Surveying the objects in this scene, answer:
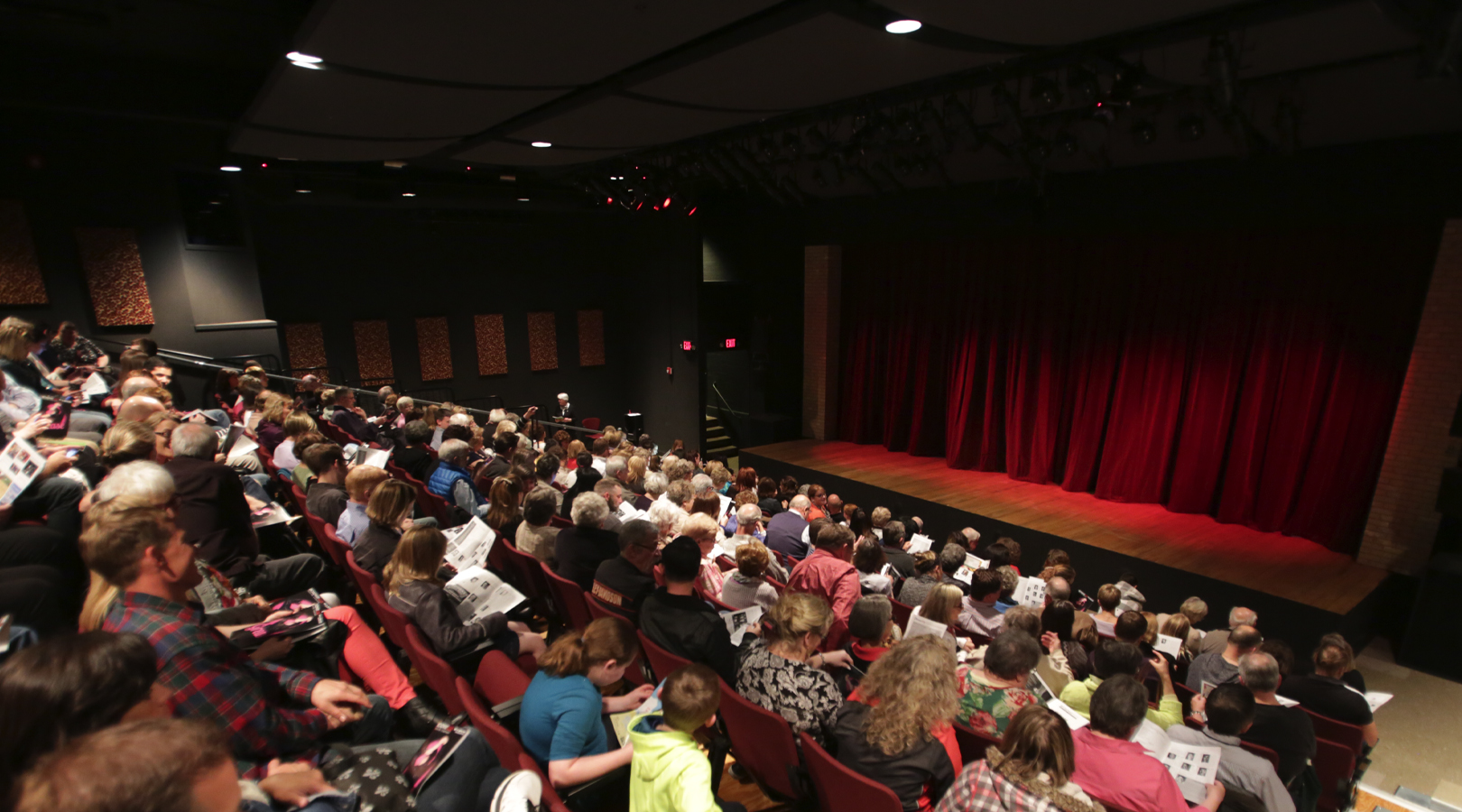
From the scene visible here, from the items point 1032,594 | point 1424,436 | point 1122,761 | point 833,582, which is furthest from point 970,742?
point 1424,436

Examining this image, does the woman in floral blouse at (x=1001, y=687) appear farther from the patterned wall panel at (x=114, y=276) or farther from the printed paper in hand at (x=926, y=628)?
the patterned wall panel at (x=114, y=276)

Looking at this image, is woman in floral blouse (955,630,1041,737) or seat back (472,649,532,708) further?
woman in floral blouse (955,630,1041,737)

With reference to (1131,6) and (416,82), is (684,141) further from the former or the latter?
(1131,6)

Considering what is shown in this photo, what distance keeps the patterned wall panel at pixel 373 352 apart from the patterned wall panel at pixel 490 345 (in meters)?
1.50

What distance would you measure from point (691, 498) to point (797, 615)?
2.40m

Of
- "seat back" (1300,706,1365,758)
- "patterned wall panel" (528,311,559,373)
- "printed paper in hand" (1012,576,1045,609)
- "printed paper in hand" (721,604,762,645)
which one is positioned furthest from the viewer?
"patterned wall panel" (528,311,559,373)

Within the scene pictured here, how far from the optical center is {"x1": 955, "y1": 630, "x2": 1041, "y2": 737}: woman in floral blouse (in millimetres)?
2527

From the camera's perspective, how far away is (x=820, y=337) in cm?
1077

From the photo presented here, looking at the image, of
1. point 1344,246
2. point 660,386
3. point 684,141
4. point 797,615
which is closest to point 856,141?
point 684,141

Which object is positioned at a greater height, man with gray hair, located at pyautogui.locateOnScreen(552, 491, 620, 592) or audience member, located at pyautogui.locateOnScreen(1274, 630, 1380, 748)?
man with gray hair, located at pyautogui.locateOnScreen(552, 491, 620, 592)

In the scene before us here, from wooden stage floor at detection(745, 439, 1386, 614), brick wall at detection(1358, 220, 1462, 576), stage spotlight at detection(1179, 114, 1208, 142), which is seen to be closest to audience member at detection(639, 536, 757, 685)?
stage spotlight at detection(1179, 114, 1208, 142)

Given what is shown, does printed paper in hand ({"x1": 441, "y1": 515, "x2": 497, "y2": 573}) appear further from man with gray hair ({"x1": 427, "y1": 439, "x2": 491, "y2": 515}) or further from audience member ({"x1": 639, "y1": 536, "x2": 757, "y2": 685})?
man with gray hair ({"x1": 427, "y1": 439, "x2": 491, "y2": 515})

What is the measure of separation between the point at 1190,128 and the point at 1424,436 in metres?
3.75

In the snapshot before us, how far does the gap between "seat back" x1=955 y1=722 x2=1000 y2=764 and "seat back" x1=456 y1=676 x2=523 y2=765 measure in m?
1.55
